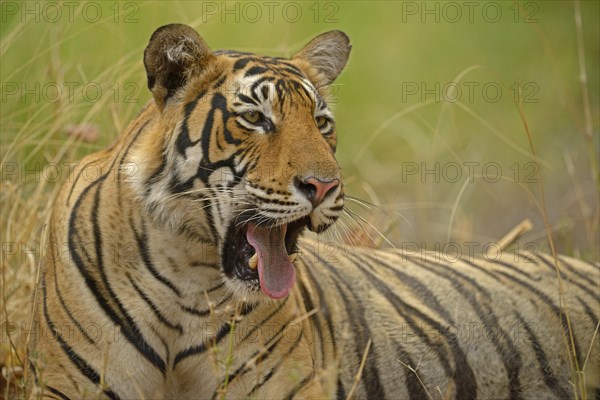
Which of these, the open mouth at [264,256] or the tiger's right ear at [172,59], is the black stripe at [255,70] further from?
the open mouth at [264,256]

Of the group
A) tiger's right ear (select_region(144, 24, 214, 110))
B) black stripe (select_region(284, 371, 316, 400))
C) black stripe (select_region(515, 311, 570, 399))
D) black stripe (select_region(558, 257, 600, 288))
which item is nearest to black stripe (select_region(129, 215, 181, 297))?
tiger's right ear (select_region(144, 24, 214, 110))

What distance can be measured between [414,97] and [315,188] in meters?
→ 7.16

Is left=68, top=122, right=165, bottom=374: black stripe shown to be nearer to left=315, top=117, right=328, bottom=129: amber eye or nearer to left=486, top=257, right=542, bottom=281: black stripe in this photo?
left=315, top=117, right=328, bottom=129: amber eye

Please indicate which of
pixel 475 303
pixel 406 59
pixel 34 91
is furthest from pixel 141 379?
pixel 406 59

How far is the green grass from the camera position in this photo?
16.8 feet

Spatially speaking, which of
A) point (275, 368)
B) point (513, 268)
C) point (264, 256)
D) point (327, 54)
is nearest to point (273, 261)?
point (264, 256)

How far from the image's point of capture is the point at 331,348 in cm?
396

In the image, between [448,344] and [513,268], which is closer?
[448,344]

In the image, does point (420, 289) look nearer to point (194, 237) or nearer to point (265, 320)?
point (265, 320)

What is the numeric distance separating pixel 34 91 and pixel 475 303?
260 cm

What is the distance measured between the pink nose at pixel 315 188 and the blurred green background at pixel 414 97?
1.76 m

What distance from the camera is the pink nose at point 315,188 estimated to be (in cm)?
320

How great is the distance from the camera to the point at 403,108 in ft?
31.8

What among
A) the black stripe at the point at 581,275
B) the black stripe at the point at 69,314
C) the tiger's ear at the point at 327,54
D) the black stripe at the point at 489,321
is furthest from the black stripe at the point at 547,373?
the black stripe at the point at 69,314
